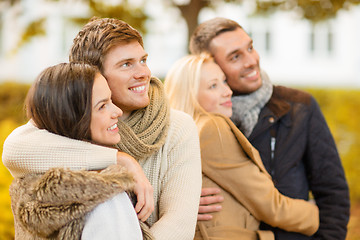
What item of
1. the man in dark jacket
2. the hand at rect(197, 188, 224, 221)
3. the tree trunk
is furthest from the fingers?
the tree trunk

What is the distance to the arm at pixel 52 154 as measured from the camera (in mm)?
2096

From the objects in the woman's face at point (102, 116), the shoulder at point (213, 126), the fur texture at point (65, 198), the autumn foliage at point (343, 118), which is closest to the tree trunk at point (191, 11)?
the autumn foliage at point (343, 118)

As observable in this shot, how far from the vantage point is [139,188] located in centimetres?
221

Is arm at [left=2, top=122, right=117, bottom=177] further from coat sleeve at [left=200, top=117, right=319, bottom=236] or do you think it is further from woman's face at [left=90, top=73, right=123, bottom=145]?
coat sleeve at [left=200, top=117, right=319, bottom=236]

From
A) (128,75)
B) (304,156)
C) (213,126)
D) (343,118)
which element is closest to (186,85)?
(213,126)

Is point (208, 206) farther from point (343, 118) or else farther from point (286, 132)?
point (343, 118)

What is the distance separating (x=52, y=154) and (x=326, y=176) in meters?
1.94

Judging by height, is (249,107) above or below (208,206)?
above

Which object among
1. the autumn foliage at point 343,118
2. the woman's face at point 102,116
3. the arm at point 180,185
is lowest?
the autumn foliage at point 343,118

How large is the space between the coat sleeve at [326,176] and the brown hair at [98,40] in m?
1.49

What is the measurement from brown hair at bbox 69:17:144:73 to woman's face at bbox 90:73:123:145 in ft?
0.82

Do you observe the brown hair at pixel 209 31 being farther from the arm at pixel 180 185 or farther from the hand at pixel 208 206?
the hand at pixel 208 206

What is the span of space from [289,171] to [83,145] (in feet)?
5.01

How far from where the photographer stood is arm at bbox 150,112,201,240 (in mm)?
2334
